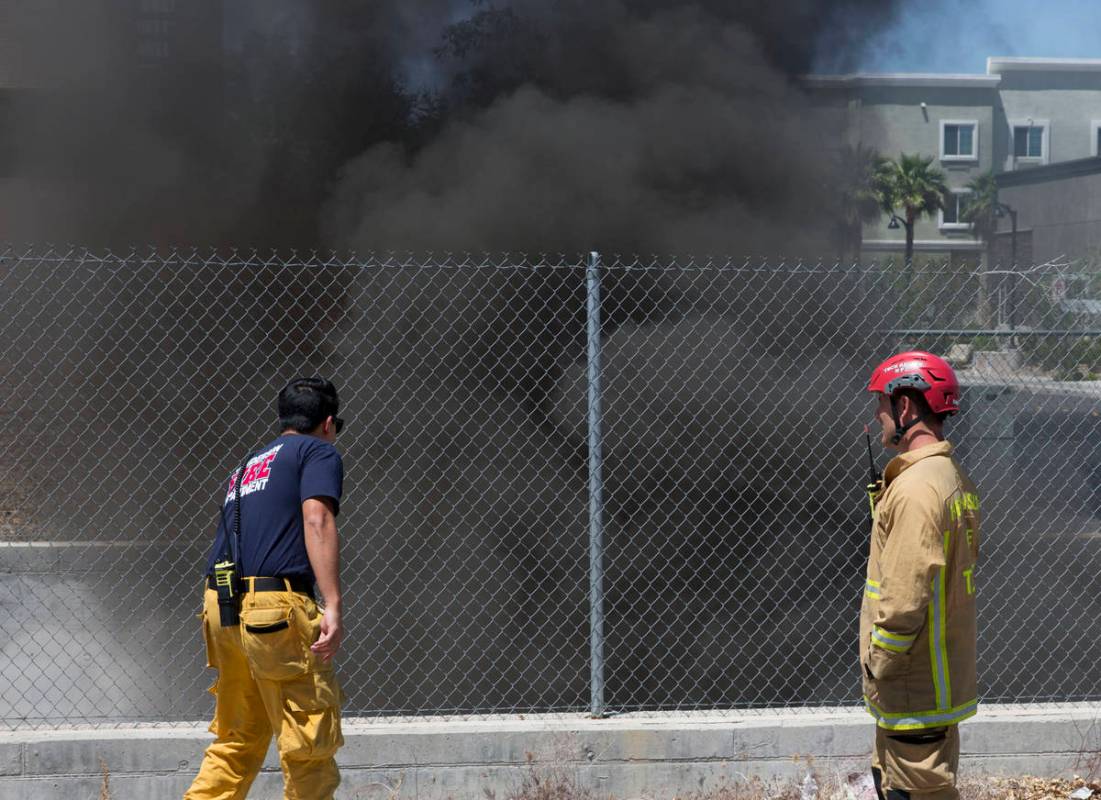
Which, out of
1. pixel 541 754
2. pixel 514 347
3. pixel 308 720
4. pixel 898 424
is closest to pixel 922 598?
pixel 898 424

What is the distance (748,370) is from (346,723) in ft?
14.4

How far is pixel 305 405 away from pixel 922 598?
176 cm

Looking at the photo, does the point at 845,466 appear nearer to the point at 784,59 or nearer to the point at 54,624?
the point at 784,59

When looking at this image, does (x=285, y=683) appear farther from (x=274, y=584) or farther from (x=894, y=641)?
(x=894, y=641)

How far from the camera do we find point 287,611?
10.3 ft

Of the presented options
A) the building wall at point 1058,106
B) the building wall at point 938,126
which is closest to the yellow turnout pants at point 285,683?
the building wall at point 938,126

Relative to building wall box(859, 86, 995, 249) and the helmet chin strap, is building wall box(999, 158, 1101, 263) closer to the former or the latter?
building wall box(859, 86, 995, 249)

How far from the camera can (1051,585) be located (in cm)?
862

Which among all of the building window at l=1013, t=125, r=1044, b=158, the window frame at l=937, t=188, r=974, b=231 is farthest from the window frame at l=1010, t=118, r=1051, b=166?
the window frame at l=937, t=188, r=974, b=231

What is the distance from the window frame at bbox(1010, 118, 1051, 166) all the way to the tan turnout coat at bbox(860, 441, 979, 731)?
6171 cm

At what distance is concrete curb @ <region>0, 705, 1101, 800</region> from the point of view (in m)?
3.97

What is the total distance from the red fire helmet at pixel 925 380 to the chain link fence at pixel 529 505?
107 inches

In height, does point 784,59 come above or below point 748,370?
above

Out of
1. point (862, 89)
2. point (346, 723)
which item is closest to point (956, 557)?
point (346, 723)
